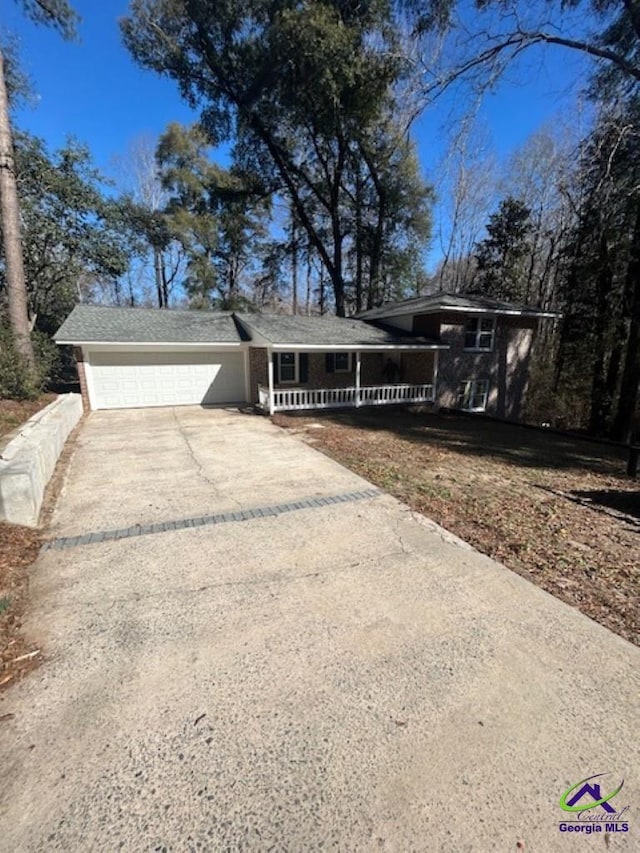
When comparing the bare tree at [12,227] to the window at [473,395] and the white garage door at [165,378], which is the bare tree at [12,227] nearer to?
the white garage door at [165,378]

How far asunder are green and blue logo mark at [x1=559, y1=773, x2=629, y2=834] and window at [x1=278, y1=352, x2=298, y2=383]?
1366 cm

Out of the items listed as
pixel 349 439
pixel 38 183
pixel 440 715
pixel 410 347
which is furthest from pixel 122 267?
pixel 440 715

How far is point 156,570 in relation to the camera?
370 cm

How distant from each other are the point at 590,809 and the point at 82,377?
48.4 ft

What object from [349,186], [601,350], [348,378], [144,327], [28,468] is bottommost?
[28,468]

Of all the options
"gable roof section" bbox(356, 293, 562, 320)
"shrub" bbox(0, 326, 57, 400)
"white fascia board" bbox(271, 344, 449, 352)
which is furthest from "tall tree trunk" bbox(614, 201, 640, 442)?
"shrub" bbox(0, 326, 57, 400)

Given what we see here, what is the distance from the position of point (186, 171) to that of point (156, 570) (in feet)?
86.1

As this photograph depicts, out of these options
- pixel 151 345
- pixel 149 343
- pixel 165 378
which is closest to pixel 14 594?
pixel 149 343

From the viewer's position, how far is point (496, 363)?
16.2 metres

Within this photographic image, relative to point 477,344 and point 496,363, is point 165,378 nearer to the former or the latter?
point 477,344

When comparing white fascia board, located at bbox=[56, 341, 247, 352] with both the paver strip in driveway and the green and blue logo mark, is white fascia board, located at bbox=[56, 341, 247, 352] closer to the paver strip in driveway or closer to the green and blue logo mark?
the paver strip in driveway

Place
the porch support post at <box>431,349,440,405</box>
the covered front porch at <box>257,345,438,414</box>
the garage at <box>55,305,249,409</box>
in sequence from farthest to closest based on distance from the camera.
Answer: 1. the porch support post at <box>431,349,440,405</box>
2. the covered front porch at <box>257,345,438,414</box>
3. the garage at <box>55,305,249,409</box>

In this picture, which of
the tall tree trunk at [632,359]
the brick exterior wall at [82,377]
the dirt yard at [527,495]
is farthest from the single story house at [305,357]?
the dirt yard at [527,495]

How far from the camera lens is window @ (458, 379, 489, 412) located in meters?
15.8
